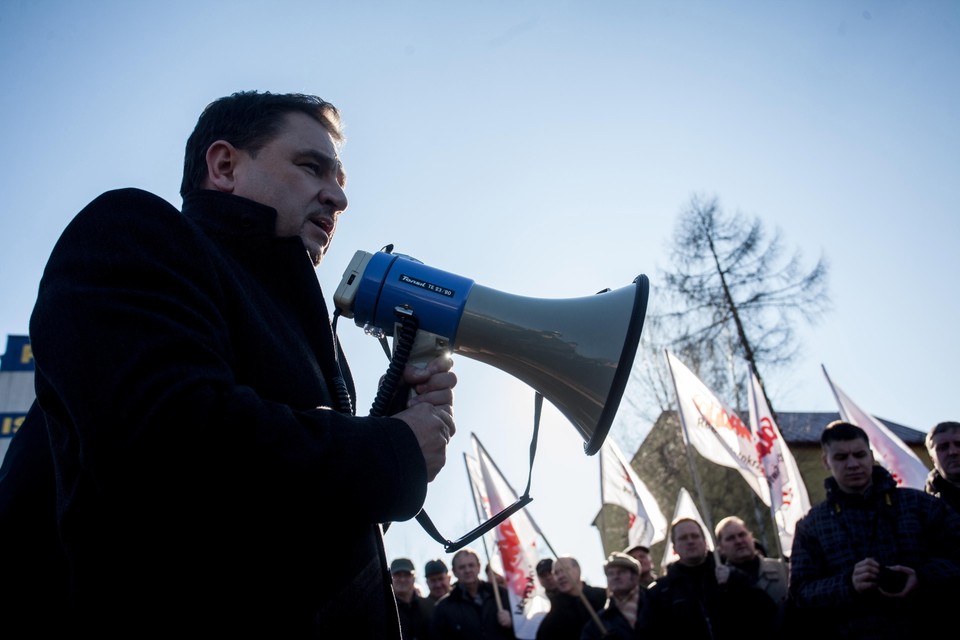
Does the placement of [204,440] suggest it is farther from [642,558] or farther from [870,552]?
[642,558]

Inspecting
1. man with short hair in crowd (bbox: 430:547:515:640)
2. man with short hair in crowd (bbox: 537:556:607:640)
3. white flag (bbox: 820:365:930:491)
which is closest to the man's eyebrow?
man with short hair in crowd (bbox: 537:556:607:640)

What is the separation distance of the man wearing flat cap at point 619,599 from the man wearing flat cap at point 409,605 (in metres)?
2.29

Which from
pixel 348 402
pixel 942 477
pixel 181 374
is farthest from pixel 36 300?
pixel 942 477

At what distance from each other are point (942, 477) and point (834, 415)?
28.8 m

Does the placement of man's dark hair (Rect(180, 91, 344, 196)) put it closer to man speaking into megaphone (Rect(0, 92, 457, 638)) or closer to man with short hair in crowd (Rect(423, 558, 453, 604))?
man speaking into megaphone (Rect(0, 92, 457, 638))

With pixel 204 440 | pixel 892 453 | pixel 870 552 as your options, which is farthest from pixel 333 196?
pixel 892 453

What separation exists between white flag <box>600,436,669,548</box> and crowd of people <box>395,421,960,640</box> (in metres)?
1.68

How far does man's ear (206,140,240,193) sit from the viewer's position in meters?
1.74

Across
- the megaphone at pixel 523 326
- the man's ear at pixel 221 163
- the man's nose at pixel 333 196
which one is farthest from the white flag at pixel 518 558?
the man's ear at pixel 221 163

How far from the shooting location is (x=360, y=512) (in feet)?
3.69

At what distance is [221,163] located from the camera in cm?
176

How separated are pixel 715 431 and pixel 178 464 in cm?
721

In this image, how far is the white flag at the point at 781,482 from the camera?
710 cm

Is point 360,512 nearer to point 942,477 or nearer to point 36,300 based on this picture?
point 36,300
